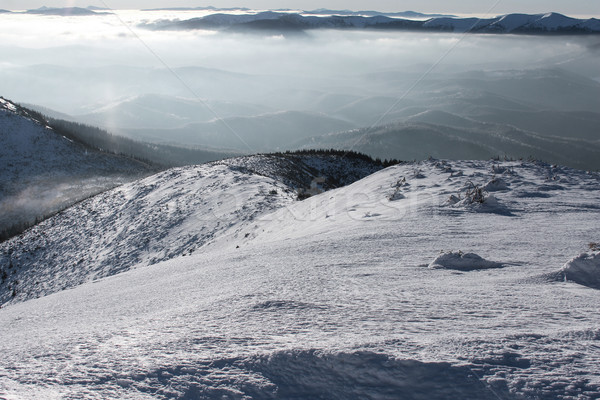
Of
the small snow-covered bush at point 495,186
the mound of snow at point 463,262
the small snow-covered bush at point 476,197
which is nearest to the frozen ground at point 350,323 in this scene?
the mound of snow at point 463,262

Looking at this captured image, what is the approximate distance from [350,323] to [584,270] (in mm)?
3284

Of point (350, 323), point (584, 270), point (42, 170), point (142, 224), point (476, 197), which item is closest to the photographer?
point (350, 323)

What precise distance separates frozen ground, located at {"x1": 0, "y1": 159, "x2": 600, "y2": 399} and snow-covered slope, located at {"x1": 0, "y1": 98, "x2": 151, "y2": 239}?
3789 cm

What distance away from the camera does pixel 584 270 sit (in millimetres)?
4684

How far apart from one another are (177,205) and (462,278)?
18.0 meters

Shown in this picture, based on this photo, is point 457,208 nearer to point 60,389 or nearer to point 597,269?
point 597,269

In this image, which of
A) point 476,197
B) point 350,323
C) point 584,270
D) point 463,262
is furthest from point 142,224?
point 584,270

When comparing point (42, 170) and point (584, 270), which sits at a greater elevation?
point (584, 270)

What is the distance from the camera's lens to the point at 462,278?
16.2 ft

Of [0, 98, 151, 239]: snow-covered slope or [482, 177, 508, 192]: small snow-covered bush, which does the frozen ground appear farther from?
[0, 98, 151, 239]: snow-covered slope

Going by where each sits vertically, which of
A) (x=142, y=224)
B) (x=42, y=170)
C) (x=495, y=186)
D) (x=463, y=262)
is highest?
(x=495, y=186)

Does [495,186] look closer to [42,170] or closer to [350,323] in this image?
[350,323]

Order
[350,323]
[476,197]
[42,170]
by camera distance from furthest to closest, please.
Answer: [42,170] → [476,197] → [350,323]

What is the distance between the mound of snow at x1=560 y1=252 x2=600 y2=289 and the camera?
4570mm
